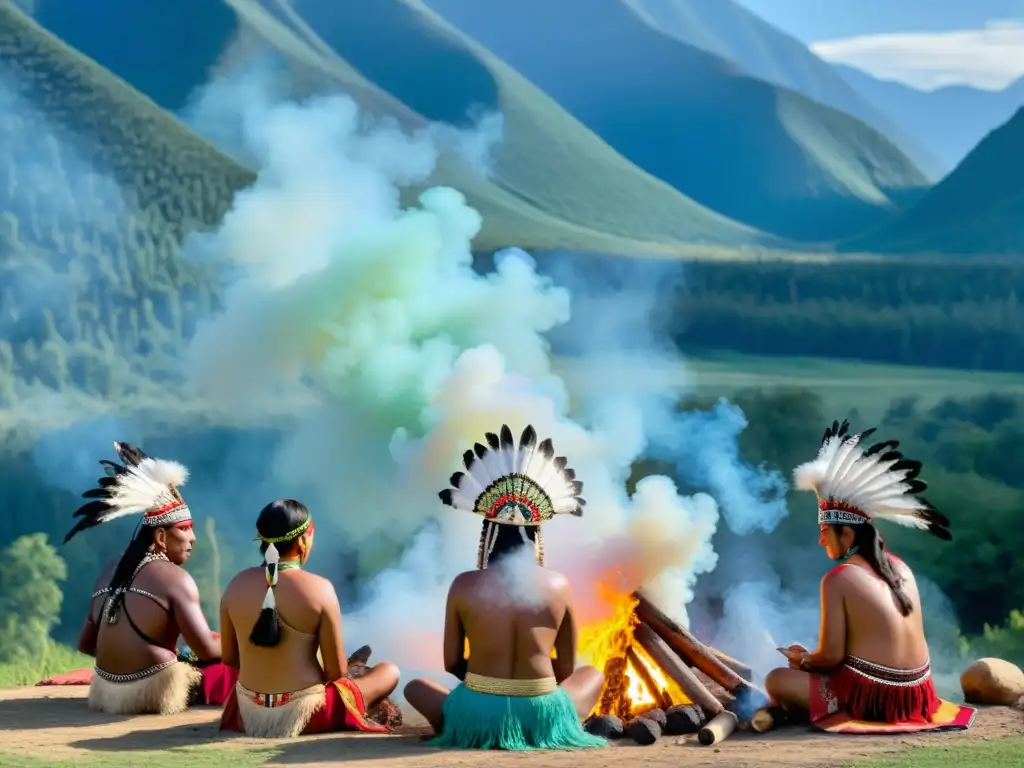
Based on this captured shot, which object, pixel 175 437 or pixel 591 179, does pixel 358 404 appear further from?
pixel 591 179

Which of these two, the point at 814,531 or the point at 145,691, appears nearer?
the point at 145,691

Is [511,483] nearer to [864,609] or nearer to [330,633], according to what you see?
[330,633]

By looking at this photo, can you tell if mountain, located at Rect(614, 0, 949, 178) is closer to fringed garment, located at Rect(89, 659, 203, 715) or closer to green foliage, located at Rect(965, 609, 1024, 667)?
green foliage, located at Rect(965, 609, 1024, 667)

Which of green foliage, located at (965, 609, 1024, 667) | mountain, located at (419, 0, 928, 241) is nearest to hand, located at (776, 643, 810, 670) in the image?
green foliage, located at (965, 609, 1024, 667)

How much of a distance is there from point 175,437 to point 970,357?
22092 mm

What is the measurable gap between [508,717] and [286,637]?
1.39 metres

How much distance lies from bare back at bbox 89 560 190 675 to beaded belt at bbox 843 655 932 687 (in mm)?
4268

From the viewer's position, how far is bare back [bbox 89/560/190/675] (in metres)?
9.99

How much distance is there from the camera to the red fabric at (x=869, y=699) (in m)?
9.18

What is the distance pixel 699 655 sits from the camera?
34.1 ft

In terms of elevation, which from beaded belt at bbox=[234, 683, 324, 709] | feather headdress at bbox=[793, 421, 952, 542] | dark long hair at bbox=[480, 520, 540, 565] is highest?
feather headdress at bbox=[793, 421, 952, 542]

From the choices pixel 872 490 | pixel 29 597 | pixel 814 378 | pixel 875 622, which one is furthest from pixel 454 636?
pixel 814 378

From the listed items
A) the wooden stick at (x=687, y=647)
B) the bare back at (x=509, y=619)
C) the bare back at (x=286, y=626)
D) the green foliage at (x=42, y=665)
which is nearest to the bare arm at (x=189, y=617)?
the bare back at (x=286, y=626)

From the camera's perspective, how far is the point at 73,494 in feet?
107
